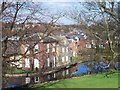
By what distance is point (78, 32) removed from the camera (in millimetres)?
3432

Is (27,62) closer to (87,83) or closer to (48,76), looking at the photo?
(48,76)

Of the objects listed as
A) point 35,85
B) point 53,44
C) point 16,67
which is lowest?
point 35,85

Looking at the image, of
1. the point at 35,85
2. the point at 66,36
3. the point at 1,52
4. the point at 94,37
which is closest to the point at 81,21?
the point at 94,37

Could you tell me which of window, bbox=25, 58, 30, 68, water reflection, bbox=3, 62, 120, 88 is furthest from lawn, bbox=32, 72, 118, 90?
window, bbox=25, 58, 30, 68

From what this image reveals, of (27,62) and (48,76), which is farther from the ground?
(27,62)

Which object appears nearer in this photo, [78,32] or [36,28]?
[36,28]

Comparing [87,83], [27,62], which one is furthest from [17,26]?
[87,83]

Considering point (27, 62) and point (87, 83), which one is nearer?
point (27, 62)

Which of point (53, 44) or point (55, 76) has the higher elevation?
point (53, 44)

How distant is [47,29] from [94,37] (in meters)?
1.16

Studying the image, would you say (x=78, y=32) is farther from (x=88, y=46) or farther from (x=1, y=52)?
(x=1, y=52)

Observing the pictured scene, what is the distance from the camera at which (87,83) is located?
3391 mm

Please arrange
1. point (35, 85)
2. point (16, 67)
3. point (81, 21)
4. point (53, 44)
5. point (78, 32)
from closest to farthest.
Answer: point (16, 67), point (53, 44), point (35, 85), point (78, 32), point (81, 21)

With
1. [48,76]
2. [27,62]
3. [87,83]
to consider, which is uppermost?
[27,62]
